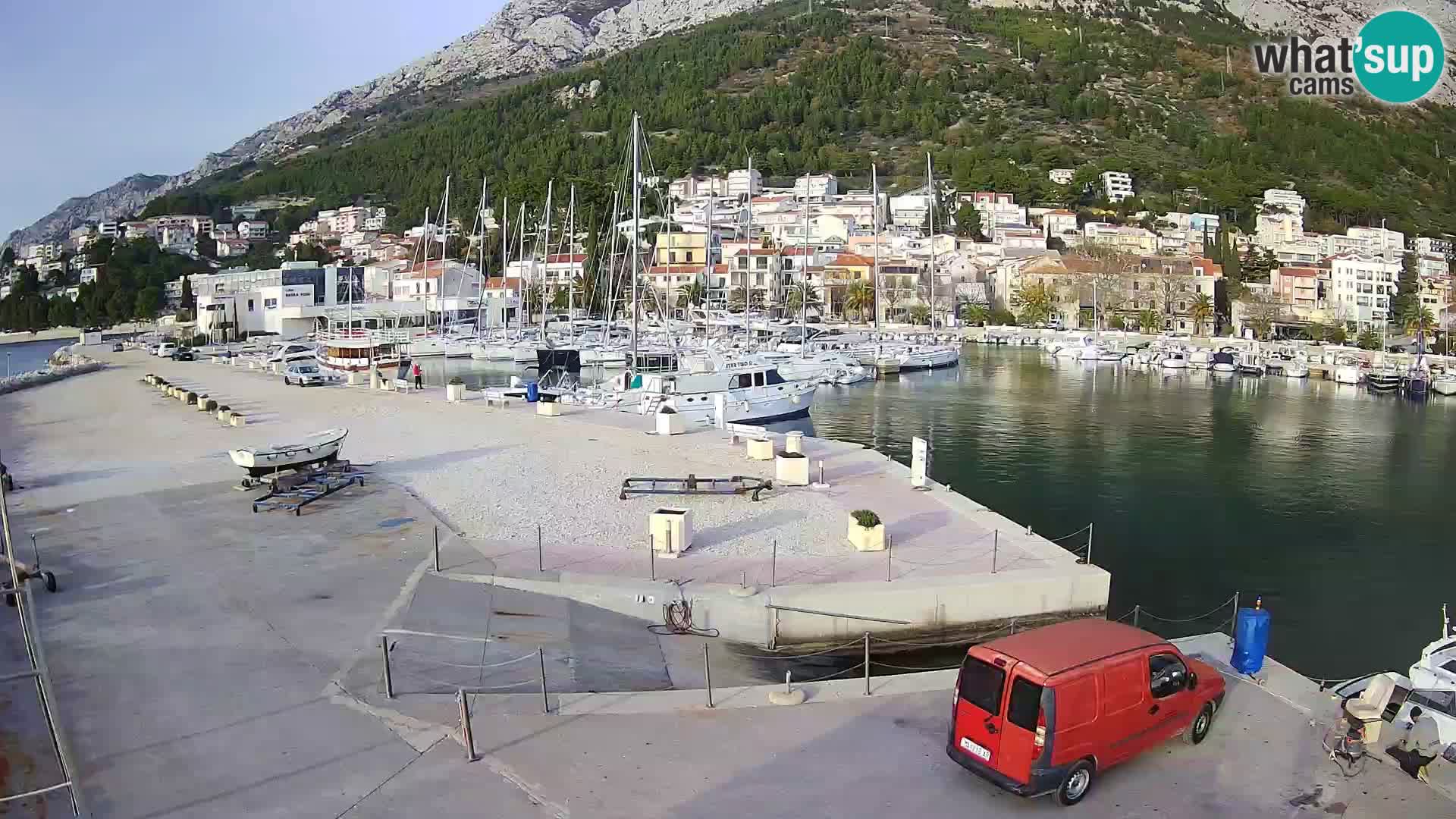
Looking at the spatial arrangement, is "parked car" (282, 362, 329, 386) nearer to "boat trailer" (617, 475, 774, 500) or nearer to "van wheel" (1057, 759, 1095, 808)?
"boat trailer" (617, 475, 774, 500)

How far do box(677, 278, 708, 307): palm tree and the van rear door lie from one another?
100 m

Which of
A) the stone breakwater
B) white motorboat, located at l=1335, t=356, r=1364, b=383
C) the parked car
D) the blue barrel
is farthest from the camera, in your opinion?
white motorboat, located at l=1335, t=356, r=1364, b=383

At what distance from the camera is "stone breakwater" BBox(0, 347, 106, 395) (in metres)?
45.6

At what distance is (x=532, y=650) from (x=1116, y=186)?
565 feet

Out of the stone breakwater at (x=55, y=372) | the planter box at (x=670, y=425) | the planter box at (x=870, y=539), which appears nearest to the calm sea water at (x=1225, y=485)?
the planter box at (x=870, y=539)

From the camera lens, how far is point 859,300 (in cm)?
10950

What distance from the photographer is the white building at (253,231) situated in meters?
185

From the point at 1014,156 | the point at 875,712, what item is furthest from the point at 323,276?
the point at 1014,156

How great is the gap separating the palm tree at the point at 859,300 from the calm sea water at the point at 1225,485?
4932 centimetres

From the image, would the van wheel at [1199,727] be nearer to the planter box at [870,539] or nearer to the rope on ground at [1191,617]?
the planter box at [870,539]

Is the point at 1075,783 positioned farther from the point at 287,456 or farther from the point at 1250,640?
the point at 287,456

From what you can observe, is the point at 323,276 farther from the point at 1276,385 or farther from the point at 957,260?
the point at 1276,385

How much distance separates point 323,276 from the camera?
100 m

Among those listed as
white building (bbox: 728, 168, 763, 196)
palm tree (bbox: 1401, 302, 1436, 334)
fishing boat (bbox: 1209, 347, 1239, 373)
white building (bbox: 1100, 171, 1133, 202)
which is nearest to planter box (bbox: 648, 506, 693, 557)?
fishing boat (bbox: 1209, 347, 1239, 373)
